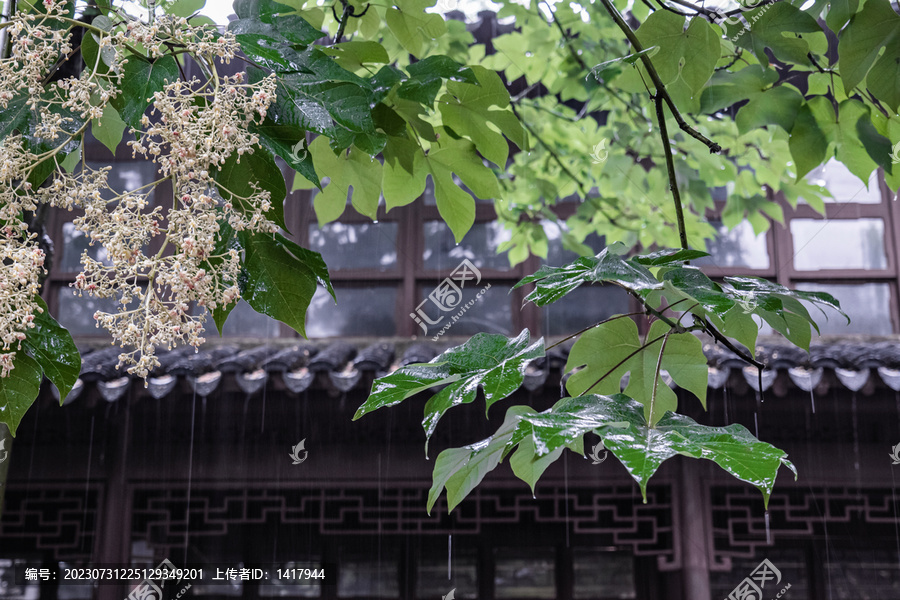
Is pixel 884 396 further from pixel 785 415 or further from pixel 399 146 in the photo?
pixel 399 146

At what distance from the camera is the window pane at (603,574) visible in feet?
12.1

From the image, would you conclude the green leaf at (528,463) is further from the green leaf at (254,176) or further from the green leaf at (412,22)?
the green leaf at (412,22)

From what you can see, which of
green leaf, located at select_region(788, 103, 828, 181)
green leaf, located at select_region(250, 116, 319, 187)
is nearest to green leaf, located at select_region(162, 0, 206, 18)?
green leaf, located at select_region(250, 116, 319, 187)

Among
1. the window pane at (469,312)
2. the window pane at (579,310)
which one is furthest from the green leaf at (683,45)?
the window pane at (579,310)

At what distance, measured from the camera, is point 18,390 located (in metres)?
0.67

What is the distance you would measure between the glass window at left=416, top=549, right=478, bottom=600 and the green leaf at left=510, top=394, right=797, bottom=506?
3.37m

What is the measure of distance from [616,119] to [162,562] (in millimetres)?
2866

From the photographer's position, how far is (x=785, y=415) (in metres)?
3.26

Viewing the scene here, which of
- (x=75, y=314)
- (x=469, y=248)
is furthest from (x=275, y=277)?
(x=75, y=314)

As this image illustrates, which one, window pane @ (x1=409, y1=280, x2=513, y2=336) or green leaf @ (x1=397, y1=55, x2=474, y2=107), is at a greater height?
window pane @ (x1=409, y1=280, x2=513, y2=336)

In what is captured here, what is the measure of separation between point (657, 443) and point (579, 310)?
364cm

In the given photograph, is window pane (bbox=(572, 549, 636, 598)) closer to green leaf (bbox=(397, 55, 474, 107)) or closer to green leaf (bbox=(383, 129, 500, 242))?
green leaf (bbox=(383, 129, 500, 242))

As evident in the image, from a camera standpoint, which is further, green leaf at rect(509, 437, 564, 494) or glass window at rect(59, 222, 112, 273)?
glass window at rect(59, 222, 112, 273)

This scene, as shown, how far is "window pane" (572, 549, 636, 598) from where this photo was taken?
370cm
